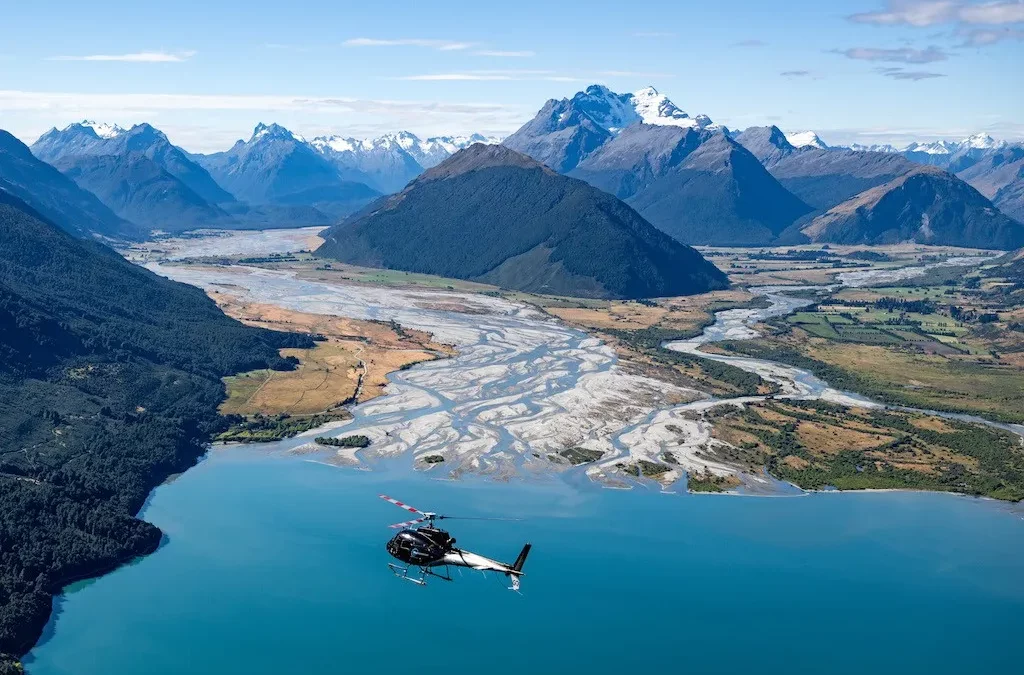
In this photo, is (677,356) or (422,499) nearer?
(422,499)

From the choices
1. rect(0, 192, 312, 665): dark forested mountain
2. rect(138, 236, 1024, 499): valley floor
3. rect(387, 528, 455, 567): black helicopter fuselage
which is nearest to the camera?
rect(387, 528, 455, 567): black helicopter fuselage

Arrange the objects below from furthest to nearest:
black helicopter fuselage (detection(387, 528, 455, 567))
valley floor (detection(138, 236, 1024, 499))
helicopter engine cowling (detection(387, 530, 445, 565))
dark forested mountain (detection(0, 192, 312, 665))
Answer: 1. valley floor (detection(138, 236, 1024, 499))
2. dark forested mountain (detection(0, 192, 312, 665))
3. helicopter engine cowling (detection(387, 530, 445, 565))
4. black helicopter fuselage (detection(387, 528, 455, 567))

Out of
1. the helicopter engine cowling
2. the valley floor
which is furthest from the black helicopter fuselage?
the valley floor

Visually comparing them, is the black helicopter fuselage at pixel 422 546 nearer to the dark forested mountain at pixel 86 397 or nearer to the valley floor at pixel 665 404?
the dark forested mountain at pixel 86 397

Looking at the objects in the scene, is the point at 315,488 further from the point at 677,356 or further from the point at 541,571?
the point at 677,356

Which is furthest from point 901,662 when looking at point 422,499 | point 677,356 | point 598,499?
point 677,356

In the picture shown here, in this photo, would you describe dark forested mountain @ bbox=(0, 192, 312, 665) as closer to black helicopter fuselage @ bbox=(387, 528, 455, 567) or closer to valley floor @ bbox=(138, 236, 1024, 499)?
valley floor @ bbox=(138, 236, 1024, 499)

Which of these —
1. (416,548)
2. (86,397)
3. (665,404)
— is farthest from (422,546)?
(665,404)

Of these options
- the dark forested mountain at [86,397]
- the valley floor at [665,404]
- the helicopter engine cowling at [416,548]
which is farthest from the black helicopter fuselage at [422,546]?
the valley floor at [665,404]
